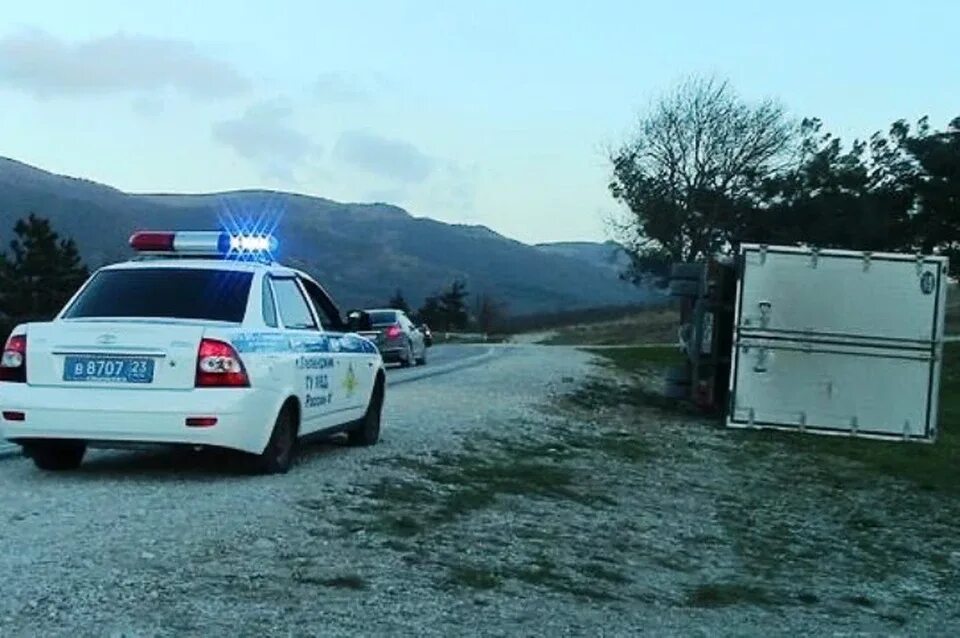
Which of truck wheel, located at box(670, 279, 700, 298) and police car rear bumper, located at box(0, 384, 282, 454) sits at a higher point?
truck wheel, located at box(670, 279, 700, 298)

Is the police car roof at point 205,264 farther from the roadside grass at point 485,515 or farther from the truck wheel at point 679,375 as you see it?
the truck wheel at point 679,375

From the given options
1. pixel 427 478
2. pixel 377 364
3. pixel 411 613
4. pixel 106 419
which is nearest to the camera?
pixel 411 613

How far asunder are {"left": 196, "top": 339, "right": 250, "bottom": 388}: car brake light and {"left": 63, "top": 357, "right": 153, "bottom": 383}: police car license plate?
36cm

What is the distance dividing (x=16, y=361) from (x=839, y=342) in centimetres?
1318

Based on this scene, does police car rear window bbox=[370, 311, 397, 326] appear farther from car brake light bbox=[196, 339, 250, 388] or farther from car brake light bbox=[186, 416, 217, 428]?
car brake light bbox=[186, 416, 217, 428]

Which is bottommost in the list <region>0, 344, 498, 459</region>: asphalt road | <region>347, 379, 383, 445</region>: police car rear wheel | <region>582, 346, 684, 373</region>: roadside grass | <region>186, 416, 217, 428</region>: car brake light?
<region>0, 344, 498, 459</region>: asphalt road

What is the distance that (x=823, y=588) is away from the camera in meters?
9.73

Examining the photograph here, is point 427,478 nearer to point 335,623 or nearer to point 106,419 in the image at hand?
point 106,419

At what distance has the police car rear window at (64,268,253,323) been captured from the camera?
11.3m

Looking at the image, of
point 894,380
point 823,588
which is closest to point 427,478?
point 823,588

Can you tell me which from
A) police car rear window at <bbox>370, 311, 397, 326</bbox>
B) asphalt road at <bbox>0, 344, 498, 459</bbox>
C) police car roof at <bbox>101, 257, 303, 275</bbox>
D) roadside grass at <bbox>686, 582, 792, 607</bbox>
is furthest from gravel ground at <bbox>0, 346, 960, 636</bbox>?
police car rear window at <bbox>370, 311, 397, 326</bbox>

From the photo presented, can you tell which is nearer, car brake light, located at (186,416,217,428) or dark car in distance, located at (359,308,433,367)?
car brake light, located at (186,416,217,428)

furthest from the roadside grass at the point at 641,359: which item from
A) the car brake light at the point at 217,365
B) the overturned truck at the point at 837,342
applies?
the car brake light at the point at 217,365

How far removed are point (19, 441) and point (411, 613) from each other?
186 inches
